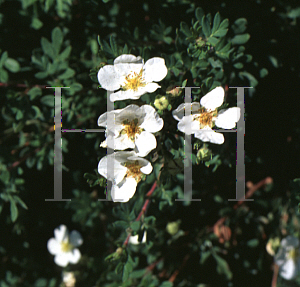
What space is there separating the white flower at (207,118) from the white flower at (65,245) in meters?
1.40

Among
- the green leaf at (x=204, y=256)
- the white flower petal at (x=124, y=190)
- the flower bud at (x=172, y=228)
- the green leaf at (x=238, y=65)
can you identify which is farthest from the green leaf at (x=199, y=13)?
the green leaf at (x=204, y=256)

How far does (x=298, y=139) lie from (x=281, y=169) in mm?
222

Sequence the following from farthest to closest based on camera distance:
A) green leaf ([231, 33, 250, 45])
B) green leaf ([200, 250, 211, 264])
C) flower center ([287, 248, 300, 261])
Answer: flower center ([287, 248, 300, 261]) → green leaf ([200, 250, 211, 264]) → green leaf ([231, 33, 250, 45])

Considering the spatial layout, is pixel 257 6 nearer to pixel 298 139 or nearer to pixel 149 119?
pixel 298 139

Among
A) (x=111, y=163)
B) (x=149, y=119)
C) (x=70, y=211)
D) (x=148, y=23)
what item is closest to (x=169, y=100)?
(x=149, y=119)

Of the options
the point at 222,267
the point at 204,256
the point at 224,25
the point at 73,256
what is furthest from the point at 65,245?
the point at 224,25

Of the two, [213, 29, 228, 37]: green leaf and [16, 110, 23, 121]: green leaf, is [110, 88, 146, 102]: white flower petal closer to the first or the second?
[213, 29, 228, 37]: green leaf

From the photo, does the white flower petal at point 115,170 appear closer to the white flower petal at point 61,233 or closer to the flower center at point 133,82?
the flower center at point 133,82

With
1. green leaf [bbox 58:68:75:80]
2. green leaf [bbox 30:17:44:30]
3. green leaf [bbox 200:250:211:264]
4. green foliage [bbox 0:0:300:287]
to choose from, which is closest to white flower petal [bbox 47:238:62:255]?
green foliage [bbox 0:0:300:287]

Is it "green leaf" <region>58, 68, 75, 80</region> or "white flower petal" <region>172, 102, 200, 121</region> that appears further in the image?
"green leaf" <region>58, 68, 75, 80</region>

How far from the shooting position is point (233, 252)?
2.38 meters

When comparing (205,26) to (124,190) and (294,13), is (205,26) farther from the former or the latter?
(124,190)

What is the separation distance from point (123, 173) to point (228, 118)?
1.64 ft

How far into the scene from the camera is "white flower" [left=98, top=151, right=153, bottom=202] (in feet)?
4.55
